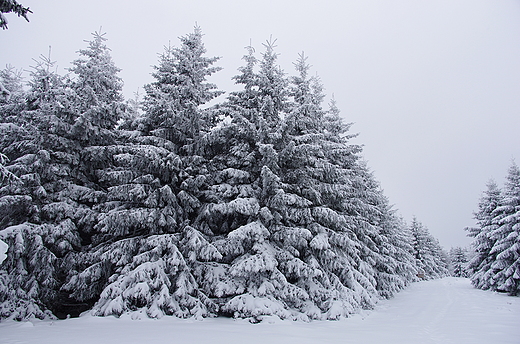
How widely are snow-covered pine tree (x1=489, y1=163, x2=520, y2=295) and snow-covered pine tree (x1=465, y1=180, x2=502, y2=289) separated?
54 cm

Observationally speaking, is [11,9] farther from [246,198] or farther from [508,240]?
[508,240]

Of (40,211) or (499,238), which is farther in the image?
(499,238)

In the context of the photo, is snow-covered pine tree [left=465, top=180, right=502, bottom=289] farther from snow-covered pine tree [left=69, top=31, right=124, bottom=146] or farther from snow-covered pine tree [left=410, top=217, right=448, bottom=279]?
snow-covered pine tree [left=69, top=31, right=124, bottom=146]

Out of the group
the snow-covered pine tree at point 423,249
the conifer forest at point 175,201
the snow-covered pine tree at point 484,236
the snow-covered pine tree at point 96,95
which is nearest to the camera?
the conifer forest at point 175,201

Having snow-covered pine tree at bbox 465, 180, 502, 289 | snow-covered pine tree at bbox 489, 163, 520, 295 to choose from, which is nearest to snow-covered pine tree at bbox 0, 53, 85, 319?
snow-covered pine tree at bbox 489, 163, 520, 295

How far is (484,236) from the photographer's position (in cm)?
2530

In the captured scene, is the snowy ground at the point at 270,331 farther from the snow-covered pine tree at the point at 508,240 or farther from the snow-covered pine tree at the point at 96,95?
the snow-covered pine tree at the point at 508,240

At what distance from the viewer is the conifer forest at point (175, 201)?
36.0ft

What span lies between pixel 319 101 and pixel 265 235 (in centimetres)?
1039

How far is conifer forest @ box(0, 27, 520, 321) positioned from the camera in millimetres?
10984

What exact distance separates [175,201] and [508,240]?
2559cm

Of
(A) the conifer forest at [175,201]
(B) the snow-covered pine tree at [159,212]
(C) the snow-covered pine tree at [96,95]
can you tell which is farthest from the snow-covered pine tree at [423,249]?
(C) the snow-covered pine tree at [96,95]

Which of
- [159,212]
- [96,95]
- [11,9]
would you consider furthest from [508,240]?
[11,9]

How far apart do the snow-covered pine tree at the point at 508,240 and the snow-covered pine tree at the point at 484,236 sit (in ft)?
1.77
